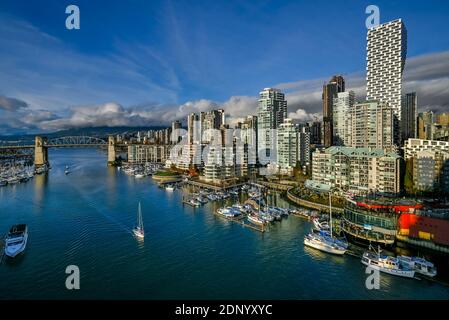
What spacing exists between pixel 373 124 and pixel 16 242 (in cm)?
2801

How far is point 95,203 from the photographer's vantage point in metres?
18.5

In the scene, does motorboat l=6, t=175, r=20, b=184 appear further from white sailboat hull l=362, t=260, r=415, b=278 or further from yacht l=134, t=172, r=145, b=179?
white sailboat hull l=362, t=260, r=415, b=278

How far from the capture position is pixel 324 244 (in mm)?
10992

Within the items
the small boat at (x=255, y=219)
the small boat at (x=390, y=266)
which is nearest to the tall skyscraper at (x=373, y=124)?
the small boat at (x=255, y=219)

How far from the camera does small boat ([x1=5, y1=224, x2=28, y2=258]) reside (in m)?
10.5

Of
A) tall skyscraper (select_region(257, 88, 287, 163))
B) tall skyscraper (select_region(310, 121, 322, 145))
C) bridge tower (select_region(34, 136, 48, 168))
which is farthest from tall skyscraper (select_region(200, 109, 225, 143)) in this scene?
bridge tower (select_region(34, 136, 48, 168))

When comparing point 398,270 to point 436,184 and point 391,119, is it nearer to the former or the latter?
point 436,184

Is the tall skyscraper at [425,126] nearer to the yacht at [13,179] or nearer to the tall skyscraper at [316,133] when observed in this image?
the tall skyscraper at [316,133]

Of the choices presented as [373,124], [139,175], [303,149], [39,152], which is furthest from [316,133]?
[39,152]

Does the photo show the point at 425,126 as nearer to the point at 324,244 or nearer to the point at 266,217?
the point at 266,217

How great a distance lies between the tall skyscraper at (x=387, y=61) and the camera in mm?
41562

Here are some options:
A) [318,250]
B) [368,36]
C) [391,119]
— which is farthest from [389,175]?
[368,36]

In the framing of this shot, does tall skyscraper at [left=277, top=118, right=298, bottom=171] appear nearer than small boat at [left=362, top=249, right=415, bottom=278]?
No

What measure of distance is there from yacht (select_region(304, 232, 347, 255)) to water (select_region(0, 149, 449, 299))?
0.86ft
